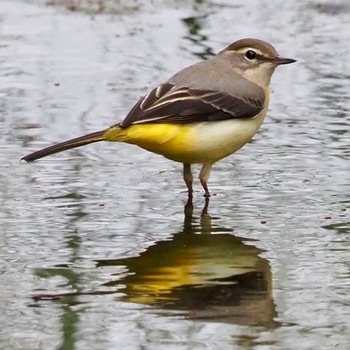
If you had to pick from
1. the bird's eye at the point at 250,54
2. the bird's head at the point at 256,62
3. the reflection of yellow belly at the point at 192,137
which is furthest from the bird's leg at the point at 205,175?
the bird's eye at the point at 250,54

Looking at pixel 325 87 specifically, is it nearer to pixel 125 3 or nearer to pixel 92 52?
pixel 92 52

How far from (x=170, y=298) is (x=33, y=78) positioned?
5659 mm

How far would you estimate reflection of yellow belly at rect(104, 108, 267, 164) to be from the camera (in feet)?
26.9

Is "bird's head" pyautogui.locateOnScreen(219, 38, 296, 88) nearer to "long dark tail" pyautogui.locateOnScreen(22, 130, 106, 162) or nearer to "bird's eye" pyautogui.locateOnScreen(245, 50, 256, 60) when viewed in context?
"bird's eye" pyautogui.locateOnScreen(245, 50, 256, 60)

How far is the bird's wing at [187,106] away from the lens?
27.2 ft

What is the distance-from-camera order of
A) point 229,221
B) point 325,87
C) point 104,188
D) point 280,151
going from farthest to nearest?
point 325,87 < point 280,151 < point 104,188 < point 229,221

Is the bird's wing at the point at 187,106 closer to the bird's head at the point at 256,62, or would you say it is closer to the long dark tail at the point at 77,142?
the long dark tail at the point at 77,142

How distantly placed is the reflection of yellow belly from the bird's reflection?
→ 522 millimetres

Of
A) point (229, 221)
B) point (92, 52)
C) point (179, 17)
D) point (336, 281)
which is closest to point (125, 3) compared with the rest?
point (179, 17)

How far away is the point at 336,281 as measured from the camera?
707 centimetres

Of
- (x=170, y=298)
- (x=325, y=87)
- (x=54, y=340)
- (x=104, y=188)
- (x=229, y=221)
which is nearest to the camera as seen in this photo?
(x=54, y=340)

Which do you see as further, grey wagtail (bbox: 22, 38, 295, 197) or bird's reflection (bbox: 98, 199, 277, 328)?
grey wagtail (bbox: 22, 38, 295, 197)

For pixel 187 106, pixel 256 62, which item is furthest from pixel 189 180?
pixel 256 62

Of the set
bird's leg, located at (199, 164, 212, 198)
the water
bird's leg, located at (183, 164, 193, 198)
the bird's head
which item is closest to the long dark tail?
the water
